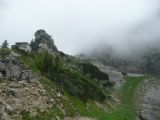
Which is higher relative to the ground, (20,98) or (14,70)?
(14,70)

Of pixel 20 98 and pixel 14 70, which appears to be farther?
pixel 14 70

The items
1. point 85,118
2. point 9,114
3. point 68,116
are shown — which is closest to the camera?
point 9,114

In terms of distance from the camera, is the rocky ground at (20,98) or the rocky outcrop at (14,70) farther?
the rocky outcrop at (14,70)

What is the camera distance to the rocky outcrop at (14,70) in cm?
8275

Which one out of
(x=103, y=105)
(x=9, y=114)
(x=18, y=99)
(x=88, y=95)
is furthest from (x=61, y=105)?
(x=103, y=105)

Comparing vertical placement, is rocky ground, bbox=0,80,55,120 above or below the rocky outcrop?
below

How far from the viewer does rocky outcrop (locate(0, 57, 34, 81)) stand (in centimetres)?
8275

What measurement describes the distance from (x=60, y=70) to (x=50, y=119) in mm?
57335

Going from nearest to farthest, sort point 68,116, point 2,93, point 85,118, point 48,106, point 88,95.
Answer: point 2,93
point 48,106
point 68,116
point 85,118
point 88,95

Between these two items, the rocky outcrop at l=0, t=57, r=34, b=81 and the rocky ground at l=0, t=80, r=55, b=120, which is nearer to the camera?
the rocky ground at l=0, t=80, r=55, b=120

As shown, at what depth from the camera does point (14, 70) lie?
85.6 meters

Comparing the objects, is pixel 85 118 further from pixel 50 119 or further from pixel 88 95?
pixel 88 95

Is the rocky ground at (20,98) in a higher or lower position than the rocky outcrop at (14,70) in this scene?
lower

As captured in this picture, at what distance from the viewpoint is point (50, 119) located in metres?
69.6
